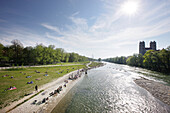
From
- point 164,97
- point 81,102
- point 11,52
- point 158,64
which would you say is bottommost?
point 81,102

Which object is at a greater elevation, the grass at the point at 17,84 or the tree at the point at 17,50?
the tree at the point at 17,50

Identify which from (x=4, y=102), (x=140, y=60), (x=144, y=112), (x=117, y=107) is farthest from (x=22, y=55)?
(x=140, y=60)

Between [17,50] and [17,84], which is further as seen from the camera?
[17,50]

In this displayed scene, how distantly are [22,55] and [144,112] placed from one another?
248 ft

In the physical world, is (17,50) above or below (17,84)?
above

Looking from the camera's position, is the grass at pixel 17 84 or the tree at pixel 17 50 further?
the tree at pixel 17 50

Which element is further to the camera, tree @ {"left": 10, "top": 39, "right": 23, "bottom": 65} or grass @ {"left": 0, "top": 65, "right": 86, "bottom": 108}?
tree @ {"left": 10, "top": 39, "right": 23, "bottom": 65}

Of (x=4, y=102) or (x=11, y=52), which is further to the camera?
(x=11, y=52)

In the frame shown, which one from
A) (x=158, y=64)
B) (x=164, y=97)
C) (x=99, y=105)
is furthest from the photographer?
(x=158, y=64)

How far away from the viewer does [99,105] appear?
14859 mm

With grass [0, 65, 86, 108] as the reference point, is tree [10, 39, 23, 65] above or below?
above

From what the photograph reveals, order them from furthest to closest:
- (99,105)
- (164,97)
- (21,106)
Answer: (164,97) < (99,105) < (21,106)

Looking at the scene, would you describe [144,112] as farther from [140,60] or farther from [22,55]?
[140,60]

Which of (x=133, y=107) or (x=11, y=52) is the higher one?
(x=11, y=52)
